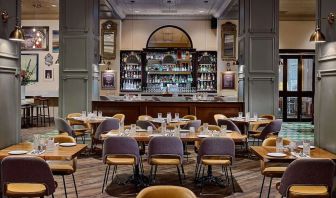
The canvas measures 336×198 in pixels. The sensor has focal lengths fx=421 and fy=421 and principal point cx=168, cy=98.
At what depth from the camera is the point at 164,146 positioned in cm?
582

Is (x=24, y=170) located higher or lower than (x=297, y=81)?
lower

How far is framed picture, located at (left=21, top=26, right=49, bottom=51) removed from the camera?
655 inches

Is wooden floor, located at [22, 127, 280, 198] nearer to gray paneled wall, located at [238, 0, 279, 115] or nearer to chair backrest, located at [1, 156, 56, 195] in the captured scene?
chair backrest, located at [1, 156, 56, 195]

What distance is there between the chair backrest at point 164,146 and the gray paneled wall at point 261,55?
5.16m

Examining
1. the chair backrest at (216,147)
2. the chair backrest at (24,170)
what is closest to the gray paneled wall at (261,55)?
the chair backrest at (216,147)

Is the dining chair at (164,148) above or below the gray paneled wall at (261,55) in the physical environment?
below

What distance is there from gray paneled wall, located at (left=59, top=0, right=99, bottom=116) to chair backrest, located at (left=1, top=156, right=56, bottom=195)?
6.63m

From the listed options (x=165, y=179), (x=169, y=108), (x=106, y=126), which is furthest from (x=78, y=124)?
(x=165, y=179)

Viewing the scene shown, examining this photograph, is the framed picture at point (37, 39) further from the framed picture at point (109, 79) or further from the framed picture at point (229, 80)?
the framed picture at point (229, 80)

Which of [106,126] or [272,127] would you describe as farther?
[272,127]

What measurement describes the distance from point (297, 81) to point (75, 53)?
961 centimetres

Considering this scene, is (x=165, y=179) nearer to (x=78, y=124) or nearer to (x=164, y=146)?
(x=164, y=146)

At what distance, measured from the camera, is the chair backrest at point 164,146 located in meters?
5.79

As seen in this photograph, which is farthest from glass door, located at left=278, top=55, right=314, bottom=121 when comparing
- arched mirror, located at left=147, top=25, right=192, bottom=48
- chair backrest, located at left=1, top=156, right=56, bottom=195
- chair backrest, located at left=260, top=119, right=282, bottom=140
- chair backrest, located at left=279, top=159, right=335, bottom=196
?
chair backrest, located at left=1, top=156, right=56, bottom=195
